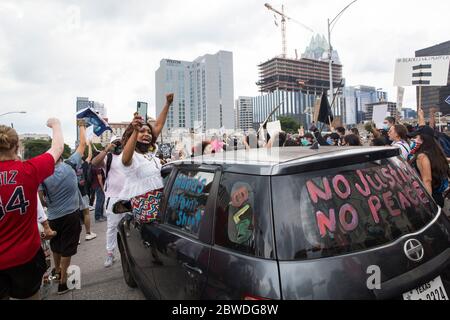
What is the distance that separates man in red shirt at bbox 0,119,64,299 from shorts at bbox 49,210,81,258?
160 cm

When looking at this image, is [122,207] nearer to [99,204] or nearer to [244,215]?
[244,215]

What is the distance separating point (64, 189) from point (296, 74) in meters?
131

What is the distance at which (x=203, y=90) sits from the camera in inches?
3738

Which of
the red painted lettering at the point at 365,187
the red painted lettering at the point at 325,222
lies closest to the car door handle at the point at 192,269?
the red painted lettering at the point at 325,222

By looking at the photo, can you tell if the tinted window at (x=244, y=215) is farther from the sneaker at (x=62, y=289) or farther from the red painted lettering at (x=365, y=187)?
the sneaker at (x=62, y=289)

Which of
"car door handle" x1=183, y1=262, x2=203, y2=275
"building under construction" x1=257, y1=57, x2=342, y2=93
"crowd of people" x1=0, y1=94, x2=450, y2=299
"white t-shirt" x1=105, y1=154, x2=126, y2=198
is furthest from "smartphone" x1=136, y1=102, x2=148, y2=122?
"building under construction" x1=257, y1=57, x2=342, y2=93

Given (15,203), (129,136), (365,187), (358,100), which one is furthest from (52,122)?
(358,100)

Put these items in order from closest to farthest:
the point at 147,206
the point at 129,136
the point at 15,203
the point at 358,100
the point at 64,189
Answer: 1. the point at 15,203
2. the point at 147,206
3. the point at 129,136
4. the point at 64,189
5. the point at 358,100

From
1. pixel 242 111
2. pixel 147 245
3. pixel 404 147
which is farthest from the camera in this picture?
pixel 242 111

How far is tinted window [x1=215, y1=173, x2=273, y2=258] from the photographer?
1694mm

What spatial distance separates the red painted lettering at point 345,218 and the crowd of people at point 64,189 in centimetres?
74

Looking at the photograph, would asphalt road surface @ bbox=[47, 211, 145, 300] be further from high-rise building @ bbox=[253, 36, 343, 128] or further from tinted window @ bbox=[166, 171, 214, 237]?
high-rise building @ bbox=[253, 36, 343, 128]

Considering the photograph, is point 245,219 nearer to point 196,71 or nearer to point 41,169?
point 41,169
